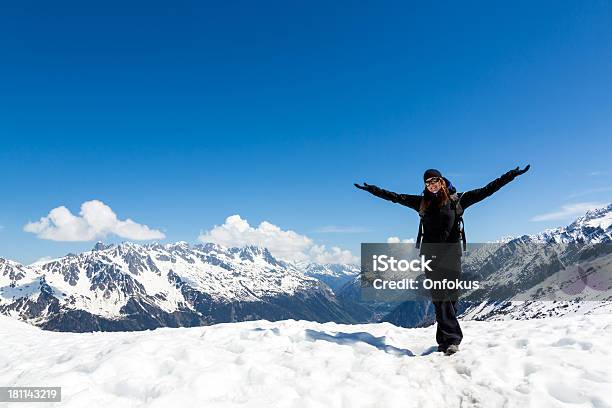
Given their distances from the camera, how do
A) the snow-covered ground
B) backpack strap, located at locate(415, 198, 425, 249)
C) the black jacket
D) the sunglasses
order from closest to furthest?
the snow-covered ground < the sunglasses < the black jacket < backpack strap, located at locate(415, 198, 425, 249)

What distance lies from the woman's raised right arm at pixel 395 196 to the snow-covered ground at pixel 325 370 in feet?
13.1

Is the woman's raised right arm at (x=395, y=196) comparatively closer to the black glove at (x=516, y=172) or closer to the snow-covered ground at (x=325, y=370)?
the black glove at (x=516, y=172)

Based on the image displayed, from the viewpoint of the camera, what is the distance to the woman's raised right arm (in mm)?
11336

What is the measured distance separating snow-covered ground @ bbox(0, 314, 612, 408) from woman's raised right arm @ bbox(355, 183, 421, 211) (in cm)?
398

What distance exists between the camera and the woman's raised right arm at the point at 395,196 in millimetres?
11336

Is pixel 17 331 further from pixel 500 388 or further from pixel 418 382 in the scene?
pixel 500 388

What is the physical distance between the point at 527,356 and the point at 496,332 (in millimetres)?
3784

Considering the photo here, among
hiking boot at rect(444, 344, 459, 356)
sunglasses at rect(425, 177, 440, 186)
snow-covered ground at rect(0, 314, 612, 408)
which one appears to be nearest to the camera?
snow-covered ground at rect(0, 314, 612, 408)

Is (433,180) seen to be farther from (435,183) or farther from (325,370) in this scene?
(325,370)

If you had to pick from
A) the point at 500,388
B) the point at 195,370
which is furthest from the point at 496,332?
the point at 195,370

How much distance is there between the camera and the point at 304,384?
27.0 feet

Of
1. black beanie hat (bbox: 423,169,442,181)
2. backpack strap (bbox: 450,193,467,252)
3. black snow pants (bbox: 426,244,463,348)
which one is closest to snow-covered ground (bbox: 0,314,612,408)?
black snow pants (bbox: 426,244,463,348)

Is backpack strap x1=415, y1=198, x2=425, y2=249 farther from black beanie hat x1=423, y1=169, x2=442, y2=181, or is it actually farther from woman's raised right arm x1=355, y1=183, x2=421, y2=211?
black beanie hat x1=423, y1=169, x2=442, y2=181

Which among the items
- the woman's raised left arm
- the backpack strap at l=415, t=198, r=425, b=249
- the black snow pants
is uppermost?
the woman's raised left arm
